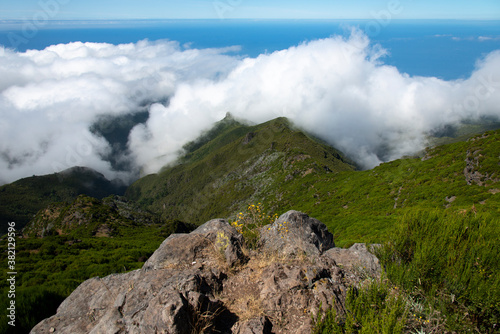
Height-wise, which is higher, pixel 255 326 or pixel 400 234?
pixel 255 326

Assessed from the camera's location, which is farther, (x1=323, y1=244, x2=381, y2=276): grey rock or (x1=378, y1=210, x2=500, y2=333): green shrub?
(x1=323, y1=244, x2=381, y2=276): grey rock

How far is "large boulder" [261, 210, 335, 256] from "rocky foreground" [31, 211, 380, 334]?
4cm

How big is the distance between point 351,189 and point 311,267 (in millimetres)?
66641

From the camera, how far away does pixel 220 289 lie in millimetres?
6785

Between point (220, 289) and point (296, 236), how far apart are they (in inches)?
154

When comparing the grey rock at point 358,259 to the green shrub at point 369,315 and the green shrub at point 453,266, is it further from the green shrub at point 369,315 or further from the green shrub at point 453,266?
the green shrub at point 369,315

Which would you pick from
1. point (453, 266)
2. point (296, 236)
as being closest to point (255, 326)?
point (296, 236)

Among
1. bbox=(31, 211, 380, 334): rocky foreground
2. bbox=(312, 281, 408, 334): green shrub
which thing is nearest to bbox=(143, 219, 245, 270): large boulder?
bbox=(31, 211, 380, 334): rocky foreground

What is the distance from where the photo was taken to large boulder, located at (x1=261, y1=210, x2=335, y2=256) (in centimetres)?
878

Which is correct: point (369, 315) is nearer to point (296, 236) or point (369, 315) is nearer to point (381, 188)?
point (296, 236)

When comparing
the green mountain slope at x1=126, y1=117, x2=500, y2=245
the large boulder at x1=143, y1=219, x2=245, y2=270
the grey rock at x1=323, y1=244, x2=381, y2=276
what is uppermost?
the large boulder at x1=143, y1=219, x2=245, y2=270

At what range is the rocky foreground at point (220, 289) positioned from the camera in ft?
17.4

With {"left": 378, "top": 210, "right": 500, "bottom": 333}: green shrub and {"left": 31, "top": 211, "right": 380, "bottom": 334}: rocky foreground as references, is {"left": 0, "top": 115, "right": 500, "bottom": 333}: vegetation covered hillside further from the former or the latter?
{"left": 31, "top": 211, "right": 380, "bottom": 334}: rocky foreground

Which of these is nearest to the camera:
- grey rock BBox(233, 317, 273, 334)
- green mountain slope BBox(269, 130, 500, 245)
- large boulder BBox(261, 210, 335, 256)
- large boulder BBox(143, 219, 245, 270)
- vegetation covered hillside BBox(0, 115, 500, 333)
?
grey rock BBox(233, 317, 273, 334)
